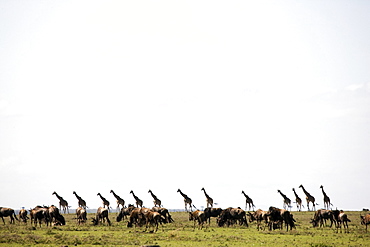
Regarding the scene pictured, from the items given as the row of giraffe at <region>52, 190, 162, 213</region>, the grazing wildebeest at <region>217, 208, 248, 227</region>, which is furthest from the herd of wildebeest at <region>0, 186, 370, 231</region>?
the row of giraffe at <region>52, 190, 162, 213</region>

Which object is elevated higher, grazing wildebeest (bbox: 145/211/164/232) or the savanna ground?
grazing wildebeest (bbox: 145/211/164/232)

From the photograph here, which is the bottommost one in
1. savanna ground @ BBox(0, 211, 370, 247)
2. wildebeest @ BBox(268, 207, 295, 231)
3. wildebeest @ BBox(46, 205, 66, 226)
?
savanna ground @ BBox(0, 211, 370, 247)

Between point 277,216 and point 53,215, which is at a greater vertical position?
point 53,215

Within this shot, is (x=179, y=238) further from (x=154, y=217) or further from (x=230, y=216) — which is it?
(x=230, y=216)

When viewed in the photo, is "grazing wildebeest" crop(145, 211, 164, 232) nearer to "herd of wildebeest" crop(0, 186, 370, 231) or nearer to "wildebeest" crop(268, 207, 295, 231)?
"herd of wildebeest" crop(0, 186, 370, 231)

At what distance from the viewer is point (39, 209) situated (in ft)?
168

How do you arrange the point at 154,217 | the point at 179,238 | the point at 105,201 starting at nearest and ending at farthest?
the point at 179,238 < the point at 154,217 < the point at 105,201

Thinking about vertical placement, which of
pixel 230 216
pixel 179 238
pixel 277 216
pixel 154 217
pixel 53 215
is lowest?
pixel 179 238

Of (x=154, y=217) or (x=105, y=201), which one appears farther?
(x=105, y=201)

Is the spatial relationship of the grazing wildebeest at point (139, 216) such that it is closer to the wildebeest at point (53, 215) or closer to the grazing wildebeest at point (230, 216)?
the wildebeest at point (53, 215)

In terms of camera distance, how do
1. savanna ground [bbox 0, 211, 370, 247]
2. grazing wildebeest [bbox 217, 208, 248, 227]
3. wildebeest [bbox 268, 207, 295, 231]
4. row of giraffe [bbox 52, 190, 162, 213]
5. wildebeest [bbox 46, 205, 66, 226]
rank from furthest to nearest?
row of giraffe [bbox 52, 190, 162, 213]
grazing wildebeest [bbox 217, 208, 248, 227]
wildebeest [bbox 46, 205, 66, 226]
wildebeest [bbox 268, 207, 295, 231]
savanna ground [bbox 0, 211, 370, 247]

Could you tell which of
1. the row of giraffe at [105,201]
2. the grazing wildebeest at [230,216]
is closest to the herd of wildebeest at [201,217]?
the grazing wildebeest at [230,216]

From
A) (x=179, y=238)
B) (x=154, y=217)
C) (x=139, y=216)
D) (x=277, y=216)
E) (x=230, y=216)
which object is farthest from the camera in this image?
(x=230, y=216)

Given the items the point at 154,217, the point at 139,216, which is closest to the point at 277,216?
the point at 154,217
